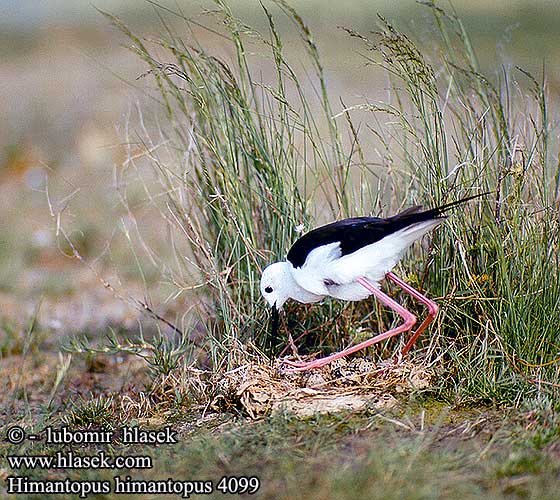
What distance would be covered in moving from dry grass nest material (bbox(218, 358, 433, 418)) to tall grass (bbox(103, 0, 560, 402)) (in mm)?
201

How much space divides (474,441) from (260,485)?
0.97m

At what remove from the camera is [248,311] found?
15.4ft

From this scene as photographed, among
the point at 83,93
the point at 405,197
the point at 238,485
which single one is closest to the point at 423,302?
the point at 405,197

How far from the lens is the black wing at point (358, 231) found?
3898mm

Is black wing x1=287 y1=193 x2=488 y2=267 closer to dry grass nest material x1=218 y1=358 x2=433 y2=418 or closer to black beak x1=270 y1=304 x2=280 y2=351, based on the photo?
black beak x1=270 y1=304 x2=280 y2=351

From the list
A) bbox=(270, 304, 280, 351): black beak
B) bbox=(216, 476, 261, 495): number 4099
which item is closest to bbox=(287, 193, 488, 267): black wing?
bbox=(270, 304, 280, 351): black beak

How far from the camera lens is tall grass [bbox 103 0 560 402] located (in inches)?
163

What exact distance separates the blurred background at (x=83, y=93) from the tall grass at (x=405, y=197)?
357 mm

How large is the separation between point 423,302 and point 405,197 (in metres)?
0.77

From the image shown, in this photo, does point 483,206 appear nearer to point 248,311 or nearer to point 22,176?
point 248,311

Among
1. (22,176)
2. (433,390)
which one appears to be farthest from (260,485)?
(22,176)

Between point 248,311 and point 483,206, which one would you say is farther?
point 248,311

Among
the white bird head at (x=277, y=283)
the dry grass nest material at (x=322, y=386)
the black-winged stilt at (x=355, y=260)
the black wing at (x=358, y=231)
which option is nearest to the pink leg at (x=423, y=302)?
the black-winged stilt at (x=355, y=260)

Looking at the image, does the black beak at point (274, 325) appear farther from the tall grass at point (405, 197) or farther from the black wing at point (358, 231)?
the black wing at point (358, 231)
